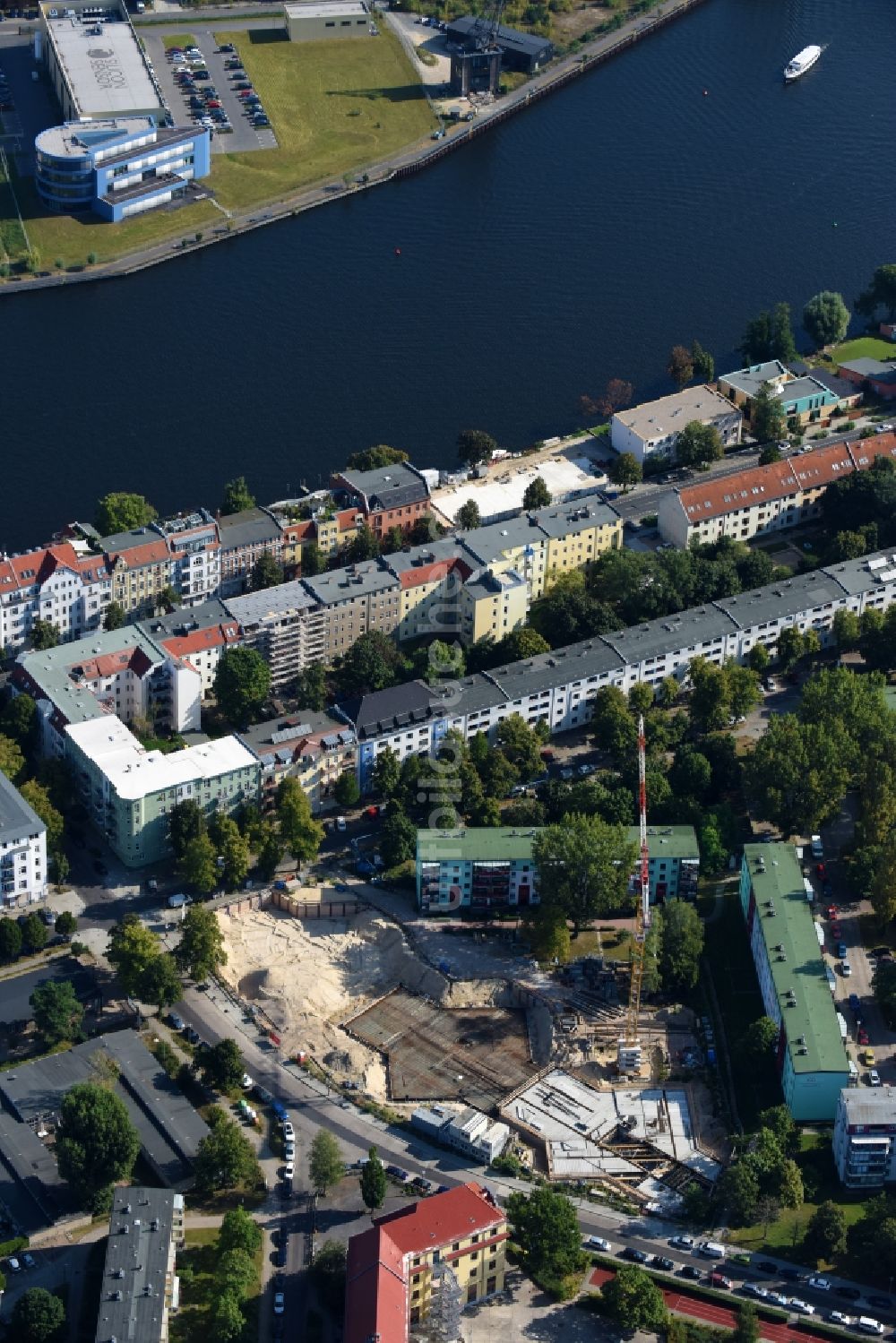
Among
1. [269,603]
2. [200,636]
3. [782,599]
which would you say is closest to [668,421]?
[782,599]

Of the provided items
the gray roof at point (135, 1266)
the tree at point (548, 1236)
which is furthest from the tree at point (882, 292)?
the gray roof at point (135, 1266)

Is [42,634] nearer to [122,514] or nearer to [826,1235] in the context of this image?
[122,514]

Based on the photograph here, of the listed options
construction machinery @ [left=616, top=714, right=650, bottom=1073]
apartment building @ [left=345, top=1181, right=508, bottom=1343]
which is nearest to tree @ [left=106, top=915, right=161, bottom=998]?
apartment building @ [left=345, top=1181, right=508, bottom=1343]

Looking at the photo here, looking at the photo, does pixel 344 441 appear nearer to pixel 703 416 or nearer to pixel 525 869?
pixel 703 416

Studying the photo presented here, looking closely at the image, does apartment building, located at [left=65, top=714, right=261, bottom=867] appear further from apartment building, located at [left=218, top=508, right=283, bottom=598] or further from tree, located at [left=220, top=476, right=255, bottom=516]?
tree, located at [left=220, top=476, right=255, bottom=516]

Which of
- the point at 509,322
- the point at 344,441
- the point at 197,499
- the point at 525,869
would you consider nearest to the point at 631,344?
the point at 509,322
